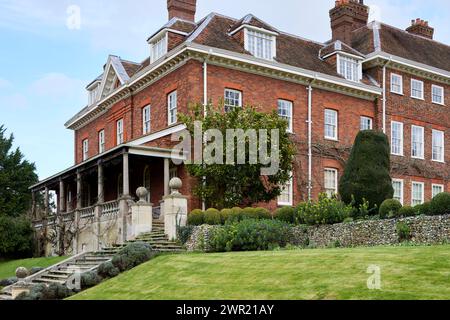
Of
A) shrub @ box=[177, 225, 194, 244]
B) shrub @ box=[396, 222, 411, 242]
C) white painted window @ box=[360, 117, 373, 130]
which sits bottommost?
shrub @ box=[177, 225, 194, 244]

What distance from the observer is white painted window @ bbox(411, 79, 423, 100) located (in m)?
33.8

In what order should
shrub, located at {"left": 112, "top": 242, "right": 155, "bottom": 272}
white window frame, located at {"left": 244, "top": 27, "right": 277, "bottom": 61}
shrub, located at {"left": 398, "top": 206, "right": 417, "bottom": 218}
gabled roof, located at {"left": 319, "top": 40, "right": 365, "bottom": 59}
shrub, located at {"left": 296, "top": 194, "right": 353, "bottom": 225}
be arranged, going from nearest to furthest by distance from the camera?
shrub, located at {"left": 398, "top": 206, "right": 417, "bottom": 218}, shrub, located at {"left": 112, "top": 242, "right": 155, "bottom": 272}, shrub, located at {"left": 296, "top": 194, "right": 353, "bottom": 225}, white window frame, located at {"left": 244, "top": 27, "right": 277, "bottom": 61}, gabled roof, located at {"left": 319, "top": 40, "right": 365, "bottom": 59}

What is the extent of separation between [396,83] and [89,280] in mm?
20401

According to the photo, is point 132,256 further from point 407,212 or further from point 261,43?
point 261,43

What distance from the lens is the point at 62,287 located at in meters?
17.8

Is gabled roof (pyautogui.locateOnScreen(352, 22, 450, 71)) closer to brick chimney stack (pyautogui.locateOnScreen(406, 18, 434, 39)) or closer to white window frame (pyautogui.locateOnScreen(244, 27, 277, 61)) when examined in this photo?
brick chimney stack (pyautogui.locateOnScreen(406, 18, 434, 39))

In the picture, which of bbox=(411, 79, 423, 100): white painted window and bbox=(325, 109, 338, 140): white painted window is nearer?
bbox=(325, 109, 338, 140): white painted window

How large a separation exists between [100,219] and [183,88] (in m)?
6.37

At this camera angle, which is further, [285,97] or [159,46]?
[159,46]

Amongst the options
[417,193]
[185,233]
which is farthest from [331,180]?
[185,233]

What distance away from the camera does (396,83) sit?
109 feet

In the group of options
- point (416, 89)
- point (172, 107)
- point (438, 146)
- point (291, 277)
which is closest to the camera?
point (291, 277)

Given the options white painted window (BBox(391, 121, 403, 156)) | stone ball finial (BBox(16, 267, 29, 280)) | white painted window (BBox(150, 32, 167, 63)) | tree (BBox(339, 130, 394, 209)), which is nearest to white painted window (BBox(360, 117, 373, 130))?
white painted window (BBox(391, 121, 403, 156))

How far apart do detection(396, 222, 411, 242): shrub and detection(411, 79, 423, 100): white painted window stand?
17.6 m
